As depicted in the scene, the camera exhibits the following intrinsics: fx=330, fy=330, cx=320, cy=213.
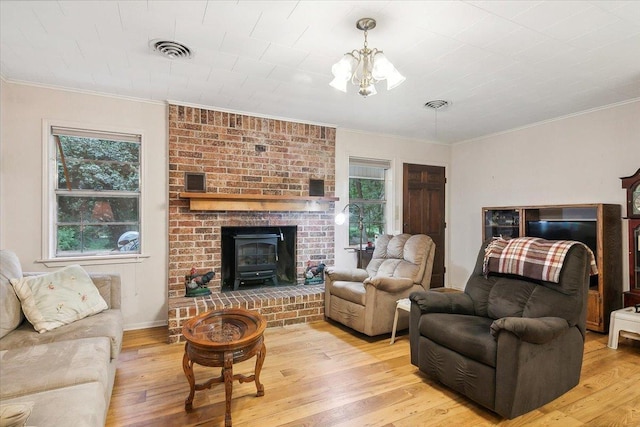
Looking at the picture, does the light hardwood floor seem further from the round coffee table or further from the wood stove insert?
the wood stove insert

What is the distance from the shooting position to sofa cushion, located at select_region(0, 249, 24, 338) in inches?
85.1

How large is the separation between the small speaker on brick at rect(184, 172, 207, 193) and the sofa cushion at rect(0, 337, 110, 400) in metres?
1.97

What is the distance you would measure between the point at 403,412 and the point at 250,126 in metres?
3.37

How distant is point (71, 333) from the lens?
2.19 meters

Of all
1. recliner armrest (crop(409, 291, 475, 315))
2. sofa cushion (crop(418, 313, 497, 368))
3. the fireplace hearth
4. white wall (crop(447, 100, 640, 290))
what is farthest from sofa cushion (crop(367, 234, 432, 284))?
white wall (crop(447, 100, 640, 290))

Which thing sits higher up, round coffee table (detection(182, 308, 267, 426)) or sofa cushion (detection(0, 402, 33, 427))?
sofa cushion (detection(0, 402, 33, 427))

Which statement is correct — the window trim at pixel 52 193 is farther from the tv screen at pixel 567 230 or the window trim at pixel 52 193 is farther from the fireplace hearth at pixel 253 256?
the tv screen at pixel 567 230

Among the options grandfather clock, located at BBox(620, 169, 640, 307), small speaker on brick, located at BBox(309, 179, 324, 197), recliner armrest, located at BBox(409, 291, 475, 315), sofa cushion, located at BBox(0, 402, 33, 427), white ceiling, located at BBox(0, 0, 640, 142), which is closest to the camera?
sofa cushion, located at BBox(0, 402, 33, 427)

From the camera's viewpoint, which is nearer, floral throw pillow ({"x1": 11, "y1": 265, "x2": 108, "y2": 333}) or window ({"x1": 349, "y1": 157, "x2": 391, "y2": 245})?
floral throw pillow ({"x1": 11, "y1": 265, "x2": 108, "y2": 333})

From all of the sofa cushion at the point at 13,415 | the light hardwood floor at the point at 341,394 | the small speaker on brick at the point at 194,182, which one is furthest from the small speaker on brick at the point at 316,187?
the sofa cushion at the point at 13,415

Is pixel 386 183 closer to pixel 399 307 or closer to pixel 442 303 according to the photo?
pixel 399 307

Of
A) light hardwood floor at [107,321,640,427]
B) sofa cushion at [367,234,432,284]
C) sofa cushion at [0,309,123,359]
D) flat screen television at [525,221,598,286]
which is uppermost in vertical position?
flat screen television at [525,221,598,286]

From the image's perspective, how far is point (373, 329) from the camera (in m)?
3.28

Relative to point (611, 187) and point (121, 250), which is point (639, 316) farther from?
point (121, 250)
